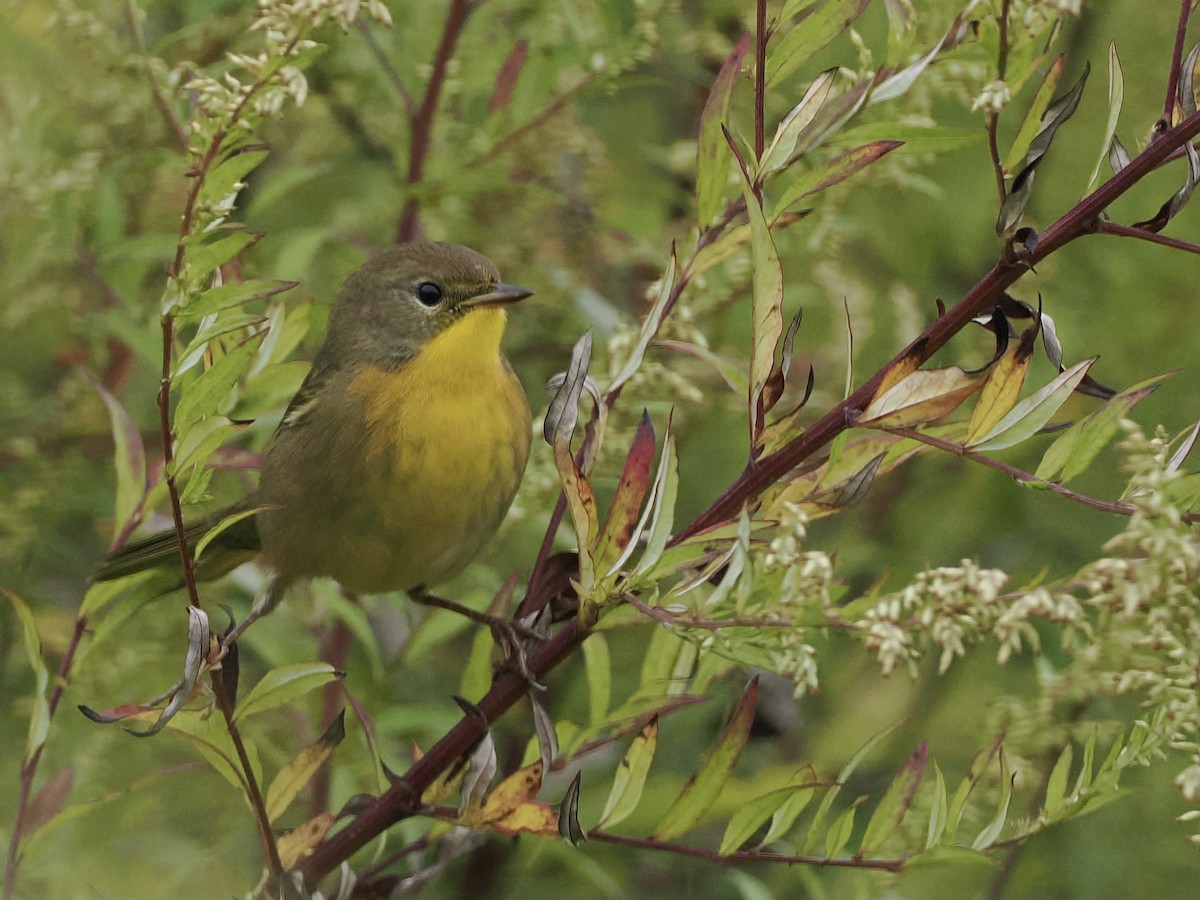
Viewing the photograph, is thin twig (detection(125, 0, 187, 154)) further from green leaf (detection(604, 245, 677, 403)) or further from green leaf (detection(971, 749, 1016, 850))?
green leaf (detection(971, 749, 1016, 850))

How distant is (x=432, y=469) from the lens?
3.22 meters

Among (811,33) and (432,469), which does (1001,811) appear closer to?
(811,33)

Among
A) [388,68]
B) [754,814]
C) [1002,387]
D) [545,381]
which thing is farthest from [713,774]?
[388,68]

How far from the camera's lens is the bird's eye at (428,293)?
138 inches

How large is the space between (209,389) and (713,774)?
0.79m

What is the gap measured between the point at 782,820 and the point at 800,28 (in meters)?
1.02

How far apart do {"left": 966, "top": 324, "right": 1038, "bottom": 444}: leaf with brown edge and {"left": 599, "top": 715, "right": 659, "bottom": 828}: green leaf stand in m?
0.59

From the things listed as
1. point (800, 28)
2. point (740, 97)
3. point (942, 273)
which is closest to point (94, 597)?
point (800, 28)

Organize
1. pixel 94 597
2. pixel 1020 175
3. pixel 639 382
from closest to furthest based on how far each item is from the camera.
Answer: pixel 1020 175, pixel 639 382, pixel 94 597

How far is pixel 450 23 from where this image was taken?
310cm

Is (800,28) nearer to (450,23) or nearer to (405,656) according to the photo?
(450,23)

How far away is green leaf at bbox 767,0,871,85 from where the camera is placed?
5.37ft

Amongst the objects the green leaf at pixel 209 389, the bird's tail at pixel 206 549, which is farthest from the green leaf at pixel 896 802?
the bird's tail at pixel 206 549

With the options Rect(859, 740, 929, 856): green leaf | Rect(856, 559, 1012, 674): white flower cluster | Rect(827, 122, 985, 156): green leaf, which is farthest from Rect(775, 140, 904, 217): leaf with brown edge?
Rect(859, 740, 929, 856): green leaf
